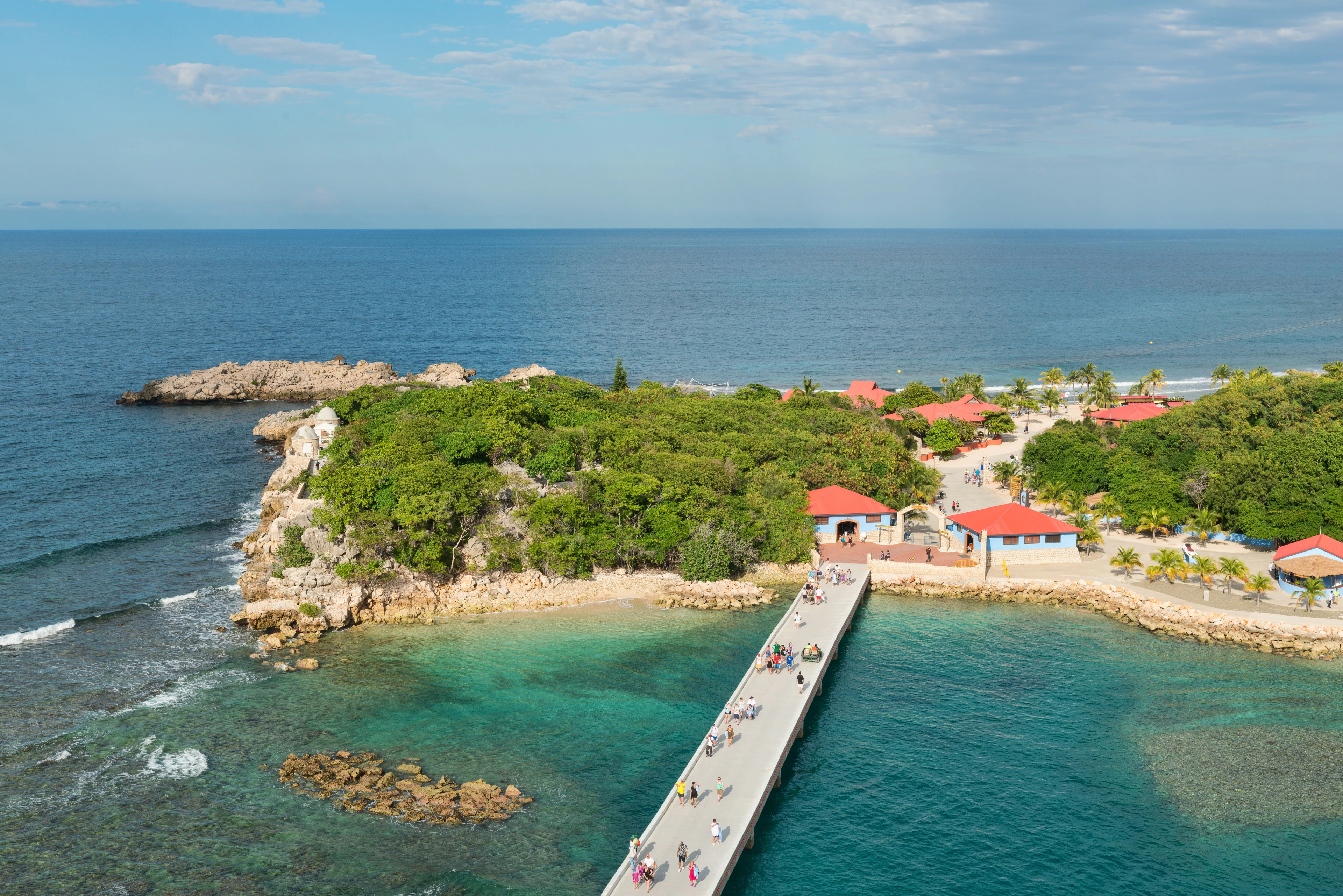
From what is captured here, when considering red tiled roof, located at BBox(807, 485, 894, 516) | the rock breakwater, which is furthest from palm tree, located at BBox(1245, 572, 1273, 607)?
red tiled roof, located at BBox(807, 485, 894, 516)

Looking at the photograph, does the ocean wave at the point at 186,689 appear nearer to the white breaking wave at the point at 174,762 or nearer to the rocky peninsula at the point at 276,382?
the white breaking wave at the point at 174,762

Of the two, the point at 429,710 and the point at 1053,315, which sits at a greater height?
the point at 1053,315

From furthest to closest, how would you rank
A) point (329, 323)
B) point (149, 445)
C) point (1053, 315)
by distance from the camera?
point (1053, 315), point (329, 323), point (149, 445)

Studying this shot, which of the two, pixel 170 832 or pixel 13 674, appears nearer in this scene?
pixel 170 832

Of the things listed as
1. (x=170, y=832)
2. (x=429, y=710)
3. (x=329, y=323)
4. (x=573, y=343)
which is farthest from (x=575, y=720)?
(x=329, y=323)

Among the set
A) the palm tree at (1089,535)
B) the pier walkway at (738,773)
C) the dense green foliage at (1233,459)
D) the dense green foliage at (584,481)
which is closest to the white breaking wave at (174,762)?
the dense green foliage at (584,481)

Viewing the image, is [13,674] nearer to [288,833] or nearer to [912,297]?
[288,833]

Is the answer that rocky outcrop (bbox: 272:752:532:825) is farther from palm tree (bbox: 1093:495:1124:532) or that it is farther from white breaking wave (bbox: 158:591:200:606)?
palm tree (bbox: 1093:495:1124:532)
